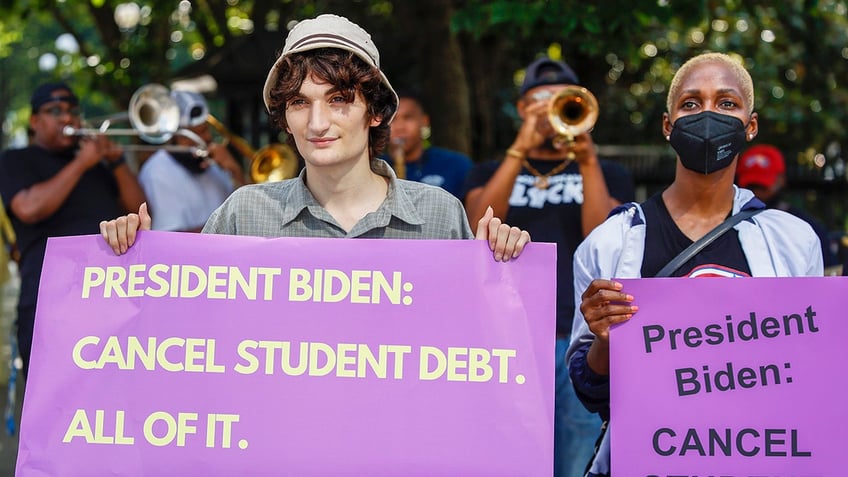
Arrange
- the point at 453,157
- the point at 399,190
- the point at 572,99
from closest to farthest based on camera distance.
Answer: the point at 399,190, the point at 572,99, the point at 453,157

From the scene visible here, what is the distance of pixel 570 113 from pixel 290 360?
2501 millimetres

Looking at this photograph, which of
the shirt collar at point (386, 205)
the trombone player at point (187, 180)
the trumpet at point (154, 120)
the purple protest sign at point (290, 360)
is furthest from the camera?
the trumpet at point (154, 120)

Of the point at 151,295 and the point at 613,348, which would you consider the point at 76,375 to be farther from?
the point at 613,348

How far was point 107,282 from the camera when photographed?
9.61 feet

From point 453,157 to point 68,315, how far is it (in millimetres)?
3227

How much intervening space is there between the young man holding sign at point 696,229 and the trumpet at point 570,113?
69.1 inches

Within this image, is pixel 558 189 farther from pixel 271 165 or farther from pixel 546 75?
pixel 271 165

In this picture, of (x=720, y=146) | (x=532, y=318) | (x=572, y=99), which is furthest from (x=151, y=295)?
(x=572, y=99)

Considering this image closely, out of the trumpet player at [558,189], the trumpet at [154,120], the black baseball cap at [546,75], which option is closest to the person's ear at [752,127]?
the trumpet player at [558,189]

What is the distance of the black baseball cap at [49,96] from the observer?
5.85 meters

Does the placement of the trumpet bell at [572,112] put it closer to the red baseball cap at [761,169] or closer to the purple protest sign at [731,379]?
the red baseball cap at [761,169]

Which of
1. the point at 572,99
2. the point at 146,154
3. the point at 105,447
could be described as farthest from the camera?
the point at 146,154

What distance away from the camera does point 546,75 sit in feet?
17.0

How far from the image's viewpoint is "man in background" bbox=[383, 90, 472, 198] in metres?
5.75
